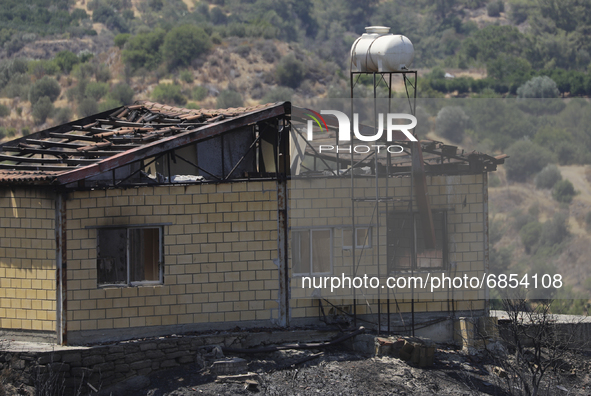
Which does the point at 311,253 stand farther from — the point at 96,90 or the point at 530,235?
the point at 96,90

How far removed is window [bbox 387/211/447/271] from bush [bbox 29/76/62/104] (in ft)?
170

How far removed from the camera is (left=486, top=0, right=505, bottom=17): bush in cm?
10831

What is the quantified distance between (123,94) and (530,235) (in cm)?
3568

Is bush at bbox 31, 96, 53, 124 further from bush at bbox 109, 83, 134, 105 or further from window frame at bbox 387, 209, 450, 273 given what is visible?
window frame at bbox 387, 209, 450, 273

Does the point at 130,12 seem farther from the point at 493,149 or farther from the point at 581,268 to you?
the point at 581,268

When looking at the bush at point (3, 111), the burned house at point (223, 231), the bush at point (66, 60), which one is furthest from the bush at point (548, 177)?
the burned house at point (223, 231)

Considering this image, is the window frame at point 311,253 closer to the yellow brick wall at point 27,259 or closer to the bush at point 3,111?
the yellow brick wall at point 27,259

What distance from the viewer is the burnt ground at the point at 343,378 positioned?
1573 cm

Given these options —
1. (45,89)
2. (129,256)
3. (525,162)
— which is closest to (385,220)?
(129,256)

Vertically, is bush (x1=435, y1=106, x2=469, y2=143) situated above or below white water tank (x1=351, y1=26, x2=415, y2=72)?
above

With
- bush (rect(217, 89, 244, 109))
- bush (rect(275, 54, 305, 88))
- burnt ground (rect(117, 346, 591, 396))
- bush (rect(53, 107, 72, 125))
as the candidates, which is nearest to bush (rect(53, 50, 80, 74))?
bush (rect(53, 107, 72, 125))

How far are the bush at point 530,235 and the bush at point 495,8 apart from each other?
196 feet

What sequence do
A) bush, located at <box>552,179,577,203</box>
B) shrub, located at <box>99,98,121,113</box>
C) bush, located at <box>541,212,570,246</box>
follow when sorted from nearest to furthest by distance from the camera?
bush, located at <box>541,212,570,246</box> → bush, located at <box>552,179,577,203</box> → shrub, located at <box>99,98,121,113</box>

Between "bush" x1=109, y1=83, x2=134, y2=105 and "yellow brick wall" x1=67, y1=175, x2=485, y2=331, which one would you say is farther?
"bush" x1=109, y1=83, x2=134, y2=105
